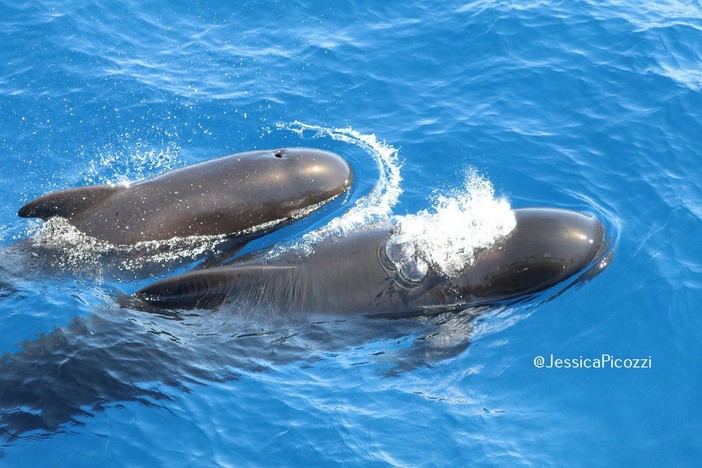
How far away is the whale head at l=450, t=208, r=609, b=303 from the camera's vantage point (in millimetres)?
12070

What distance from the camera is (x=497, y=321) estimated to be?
1211 cm

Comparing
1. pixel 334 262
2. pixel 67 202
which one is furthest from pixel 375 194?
pixel 67 202

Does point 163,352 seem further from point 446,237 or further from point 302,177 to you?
point 302,177

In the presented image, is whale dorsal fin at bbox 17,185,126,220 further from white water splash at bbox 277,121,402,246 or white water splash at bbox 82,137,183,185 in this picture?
white water splash at bbox 277,121,402,246

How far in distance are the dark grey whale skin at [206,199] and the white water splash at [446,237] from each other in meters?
2.38

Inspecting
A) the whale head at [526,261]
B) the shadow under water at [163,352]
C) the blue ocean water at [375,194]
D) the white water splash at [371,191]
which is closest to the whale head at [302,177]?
the blue ocean water at [375,194]

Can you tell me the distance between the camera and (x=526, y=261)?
1207 centimetres

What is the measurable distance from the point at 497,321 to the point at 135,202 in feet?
20.1

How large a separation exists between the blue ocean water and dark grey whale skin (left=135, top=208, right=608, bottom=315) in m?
0.30

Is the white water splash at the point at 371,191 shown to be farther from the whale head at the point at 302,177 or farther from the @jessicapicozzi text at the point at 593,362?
the @jessicapicozzi text at the point at 593,362

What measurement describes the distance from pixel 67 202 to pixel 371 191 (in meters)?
5.28

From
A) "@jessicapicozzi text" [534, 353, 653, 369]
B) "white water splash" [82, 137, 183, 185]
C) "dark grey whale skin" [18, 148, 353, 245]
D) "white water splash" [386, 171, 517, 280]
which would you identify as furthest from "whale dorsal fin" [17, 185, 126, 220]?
"@jessicapicozzi text" [534, 353, 653, 369]

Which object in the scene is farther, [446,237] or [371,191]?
[371,191]

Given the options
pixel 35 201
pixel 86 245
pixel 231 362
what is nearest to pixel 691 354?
pixel 231 362
